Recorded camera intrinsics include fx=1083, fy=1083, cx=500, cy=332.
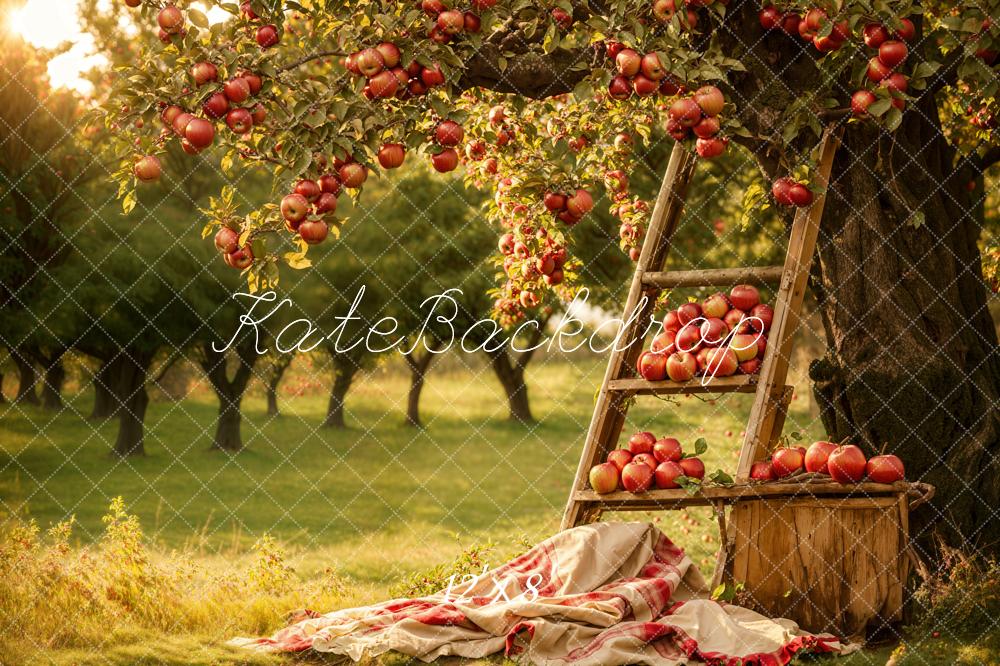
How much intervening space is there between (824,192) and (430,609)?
318cm

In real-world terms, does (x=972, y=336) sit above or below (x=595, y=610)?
above

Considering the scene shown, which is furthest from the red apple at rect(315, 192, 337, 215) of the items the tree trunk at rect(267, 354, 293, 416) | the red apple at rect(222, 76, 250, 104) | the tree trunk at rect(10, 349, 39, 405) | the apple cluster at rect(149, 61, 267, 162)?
the tree trunk at rect(10, 349, 39, 405)

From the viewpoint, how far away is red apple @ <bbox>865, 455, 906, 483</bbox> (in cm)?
552

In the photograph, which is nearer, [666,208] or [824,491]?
[824,491]

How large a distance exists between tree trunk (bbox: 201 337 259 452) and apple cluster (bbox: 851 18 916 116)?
1262 cm

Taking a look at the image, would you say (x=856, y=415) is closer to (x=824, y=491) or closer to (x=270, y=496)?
(x=824, y=491)

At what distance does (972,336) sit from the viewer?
664 centimetres

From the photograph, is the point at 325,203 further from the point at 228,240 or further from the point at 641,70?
the point at 641,70

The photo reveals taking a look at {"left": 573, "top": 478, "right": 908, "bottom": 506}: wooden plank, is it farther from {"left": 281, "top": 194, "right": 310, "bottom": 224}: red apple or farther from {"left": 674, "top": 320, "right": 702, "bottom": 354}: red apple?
{"left": 281, "top": 194, "right": 310, "bottom": 224}: red apple

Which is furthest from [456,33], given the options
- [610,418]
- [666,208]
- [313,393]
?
[313,393]

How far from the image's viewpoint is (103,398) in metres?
18.8

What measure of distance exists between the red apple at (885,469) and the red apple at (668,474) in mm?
1016

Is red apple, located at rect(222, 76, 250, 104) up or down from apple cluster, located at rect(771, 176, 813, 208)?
down

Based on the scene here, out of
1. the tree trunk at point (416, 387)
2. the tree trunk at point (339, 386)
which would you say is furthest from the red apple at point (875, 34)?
the tree trunk at point (416, 387)
